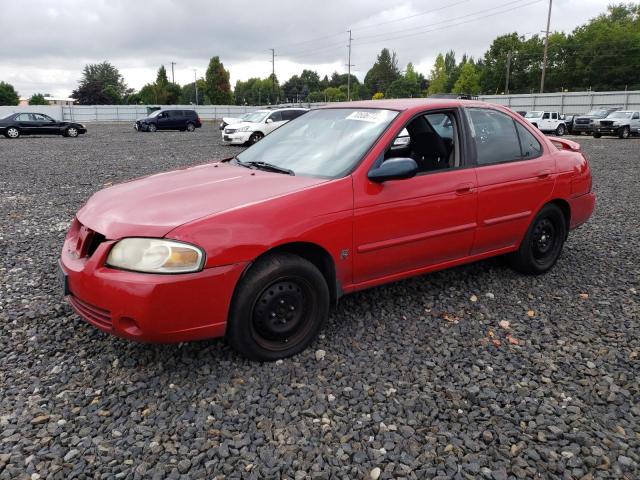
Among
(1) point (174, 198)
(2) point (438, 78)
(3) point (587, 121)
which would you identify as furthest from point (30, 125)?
(2) point (438, 78)

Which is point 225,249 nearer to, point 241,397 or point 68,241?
point 241,397

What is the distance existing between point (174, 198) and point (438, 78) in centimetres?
11973

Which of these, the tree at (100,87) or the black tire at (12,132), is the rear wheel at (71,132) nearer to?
the black tire at (12,132)

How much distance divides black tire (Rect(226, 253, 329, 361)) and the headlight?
1.08 ft

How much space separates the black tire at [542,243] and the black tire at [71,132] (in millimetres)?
27240

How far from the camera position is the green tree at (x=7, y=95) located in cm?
8425

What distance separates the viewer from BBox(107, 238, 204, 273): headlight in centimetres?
276

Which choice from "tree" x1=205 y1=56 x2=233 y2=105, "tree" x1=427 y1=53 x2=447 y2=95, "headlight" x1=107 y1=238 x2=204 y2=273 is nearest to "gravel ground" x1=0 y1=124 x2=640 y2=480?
"headlight" x1=107 y1=238 x2=204 y2=273

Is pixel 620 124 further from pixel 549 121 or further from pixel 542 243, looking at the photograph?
pixel 542 243

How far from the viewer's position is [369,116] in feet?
12.9

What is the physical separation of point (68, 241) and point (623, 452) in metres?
3.40

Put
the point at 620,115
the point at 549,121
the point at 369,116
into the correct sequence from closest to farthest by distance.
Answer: the point at 369,116
the point at 620,115
the point at 549,121

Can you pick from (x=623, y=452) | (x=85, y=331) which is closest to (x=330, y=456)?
(x=623, y=452)

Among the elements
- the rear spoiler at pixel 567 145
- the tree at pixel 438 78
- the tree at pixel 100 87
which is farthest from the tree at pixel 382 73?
the rear spoiler at pixel 567 145
